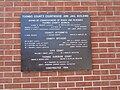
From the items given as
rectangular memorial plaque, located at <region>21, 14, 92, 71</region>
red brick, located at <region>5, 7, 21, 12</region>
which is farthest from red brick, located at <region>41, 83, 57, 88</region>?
red brick, located at <region>5, 7, 21, 12</region>

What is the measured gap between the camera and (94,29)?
3.63m

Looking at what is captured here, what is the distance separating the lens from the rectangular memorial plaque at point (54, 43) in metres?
3.49

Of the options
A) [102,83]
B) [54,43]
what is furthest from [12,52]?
[102,83]

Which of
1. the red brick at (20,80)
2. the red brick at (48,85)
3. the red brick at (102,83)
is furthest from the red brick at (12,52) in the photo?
the red brick at (102,83)

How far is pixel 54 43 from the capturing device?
11.6 ft

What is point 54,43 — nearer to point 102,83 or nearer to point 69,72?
point 69,72

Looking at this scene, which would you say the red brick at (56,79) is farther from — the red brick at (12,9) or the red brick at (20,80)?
the red brick at (12,9)

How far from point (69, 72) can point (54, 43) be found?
453 millimetres

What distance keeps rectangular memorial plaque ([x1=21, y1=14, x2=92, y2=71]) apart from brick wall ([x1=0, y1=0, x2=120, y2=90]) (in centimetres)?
8

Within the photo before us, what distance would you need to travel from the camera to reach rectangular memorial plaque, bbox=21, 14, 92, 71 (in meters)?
3.49

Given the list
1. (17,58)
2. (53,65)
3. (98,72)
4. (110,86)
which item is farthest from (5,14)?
(110,86)

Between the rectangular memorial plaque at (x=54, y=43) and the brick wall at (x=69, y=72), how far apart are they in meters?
0.08

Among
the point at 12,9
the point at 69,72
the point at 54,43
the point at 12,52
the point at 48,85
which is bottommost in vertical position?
the point at 48,85

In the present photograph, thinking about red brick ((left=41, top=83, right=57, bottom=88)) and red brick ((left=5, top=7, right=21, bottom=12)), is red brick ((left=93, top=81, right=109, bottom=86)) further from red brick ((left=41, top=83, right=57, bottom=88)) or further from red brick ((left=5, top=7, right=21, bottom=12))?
red brick ((left=5, top=7, right=21, bottom=12))
